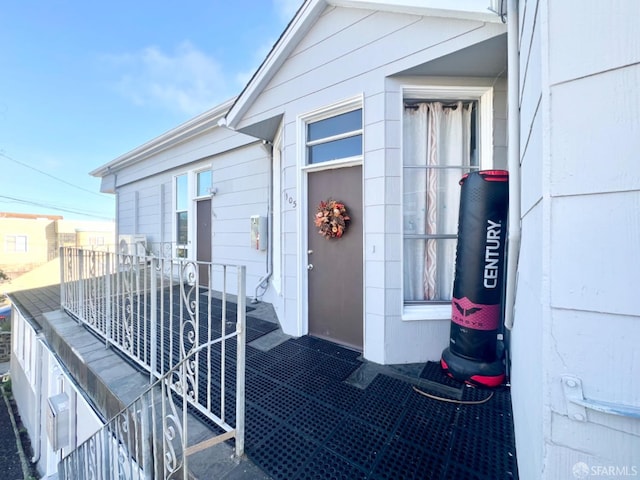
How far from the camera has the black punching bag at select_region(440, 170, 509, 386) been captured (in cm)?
207

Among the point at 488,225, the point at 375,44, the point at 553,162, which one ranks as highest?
the point at 375,44

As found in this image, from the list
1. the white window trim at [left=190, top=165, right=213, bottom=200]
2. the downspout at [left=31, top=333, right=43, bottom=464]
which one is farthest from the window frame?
the white window trim at [left=190, top=165, right=213, bottom=200]

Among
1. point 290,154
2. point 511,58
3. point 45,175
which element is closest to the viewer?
point 511,58

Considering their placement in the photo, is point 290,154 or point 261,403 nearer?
point 261,403

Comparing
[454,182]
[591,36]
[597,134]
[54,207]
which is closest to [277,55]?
[454,182]

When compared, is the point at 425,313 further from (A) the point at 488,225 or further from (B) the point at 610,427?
(B) the point at 610,427

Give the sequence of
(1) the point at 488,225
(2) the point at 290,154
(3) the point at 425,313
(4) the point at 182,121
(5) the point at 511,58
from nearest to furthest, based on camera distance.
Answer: (5) the point at 511,58 < (1) the point at 488,225 < (3) the point at 425,313 < (2) the point at 290,154 < (4) the point at 182,121

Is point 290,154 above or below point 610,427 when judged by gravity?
above

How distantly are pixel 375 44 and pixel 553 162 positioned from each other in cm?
246

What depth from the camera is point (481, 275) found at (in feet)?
6.98

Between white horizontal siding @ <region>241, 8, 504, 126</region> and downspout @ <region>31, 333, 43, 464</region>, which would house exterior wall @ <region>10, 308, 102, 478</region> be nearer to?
downspout @ <region>31, 333, 43, 464</region>

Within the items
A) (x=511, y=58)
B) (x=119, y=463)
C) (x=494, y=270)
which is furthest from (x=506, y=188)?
(x=119, y=463)

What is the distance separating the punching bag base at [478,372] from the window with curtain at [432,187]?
620 mm

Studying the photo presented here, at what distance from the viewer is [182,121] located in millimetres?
5770
